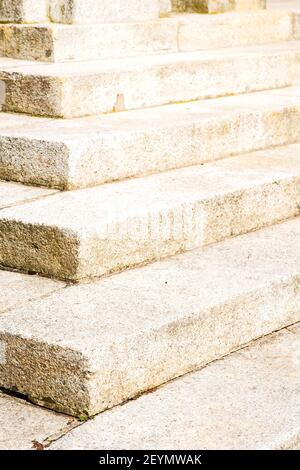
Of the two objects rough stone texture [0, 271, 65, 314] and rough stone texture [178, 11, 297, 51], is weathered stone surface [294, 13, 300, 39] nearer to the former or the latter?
rough stone texture [178, 11, 297, 51]

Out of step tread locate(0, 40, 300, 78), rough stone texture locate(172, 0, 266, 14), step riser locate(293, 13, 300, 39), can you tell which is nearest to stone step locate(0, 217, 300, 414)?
step tread locate(0, 40, 300, 78)

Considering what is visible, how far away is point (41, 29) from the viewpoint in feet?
17.2

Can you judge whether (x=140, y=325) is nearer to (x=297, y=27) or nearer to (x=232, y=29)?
(x=232, y=29)

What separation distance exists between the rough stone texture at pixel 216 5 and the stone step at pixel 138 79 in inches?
19.3

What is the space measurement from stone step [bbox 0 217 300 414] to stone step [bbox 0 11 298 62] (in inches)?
75.4

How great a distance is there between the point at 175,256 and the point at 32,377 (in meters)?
1.04

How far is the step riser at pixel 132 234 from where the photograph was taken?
358cm

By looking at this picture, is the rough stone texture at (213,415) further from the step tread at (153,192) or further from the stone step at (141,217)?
the step tread at (153,192)

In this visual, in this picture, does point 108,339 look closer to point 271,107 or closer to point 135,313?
point 135,313

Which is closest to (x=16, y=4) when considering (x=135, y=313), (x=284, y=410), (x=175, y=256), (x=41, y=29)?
(x=41, y=29)

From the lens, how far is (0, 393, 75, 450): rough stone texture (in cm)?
288

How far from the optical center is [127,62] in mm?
5355

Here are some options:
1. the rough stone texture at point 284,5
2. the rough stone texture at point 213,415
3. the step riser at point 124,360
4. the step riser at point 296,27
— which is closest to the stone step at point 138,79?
the step riser at point 296,27

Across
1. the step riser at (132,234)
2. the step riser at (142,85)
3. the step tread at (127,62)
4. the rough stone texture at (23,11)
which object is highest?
the rough stone texture at (23,11)
